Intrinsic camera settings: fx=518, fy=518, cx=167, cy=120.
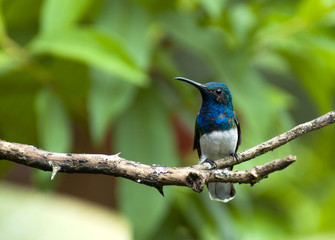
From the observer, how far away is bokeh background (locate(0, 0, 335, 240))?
4.54ft

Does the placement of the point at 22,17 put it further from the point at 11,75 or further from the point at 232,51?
the point at 232,51

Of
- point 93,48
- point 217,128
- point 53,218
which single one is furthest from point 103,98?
point 53,218

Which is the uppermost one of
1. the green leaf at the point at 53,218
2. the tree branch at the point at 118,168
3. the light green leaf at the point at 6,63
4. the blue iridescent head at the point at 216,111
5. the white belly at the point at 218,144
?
the light green leaf at the point at 6,63

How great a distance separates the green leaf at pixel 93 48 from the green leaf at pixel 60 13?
0.04 m

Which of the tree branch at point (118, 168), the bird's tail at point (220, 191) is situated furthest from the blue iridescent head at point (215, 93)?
the tree branch at point (118, 168)

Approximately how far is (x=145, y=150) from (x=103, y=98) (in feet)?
0.81

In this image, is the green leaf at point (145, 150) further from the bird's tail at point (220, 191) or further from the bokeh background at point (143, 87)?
the bird's tail at point (220, 191)

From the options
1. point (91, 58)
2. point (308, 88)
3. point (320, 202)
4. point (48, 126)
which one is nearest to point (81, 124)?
point (48, 126)

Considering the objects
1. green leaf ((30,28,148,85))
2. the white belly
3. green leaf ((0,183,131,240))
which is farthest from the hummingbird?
green leaf ((0,183,131,240))

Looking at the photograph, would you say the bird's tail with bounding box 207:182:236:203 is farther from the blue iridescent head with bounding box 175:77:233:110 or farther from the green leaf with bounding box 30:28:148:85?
the green leaf with bounding box 30:28:148:85

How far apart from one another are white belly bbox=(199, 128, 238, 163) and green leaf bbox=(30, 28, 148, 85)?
1.10 feet

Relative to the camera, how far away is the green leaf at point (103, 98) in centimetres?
131

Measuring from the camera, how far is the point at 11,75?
4.91 ft

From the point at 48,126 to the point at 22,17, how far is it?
17.0 inches
